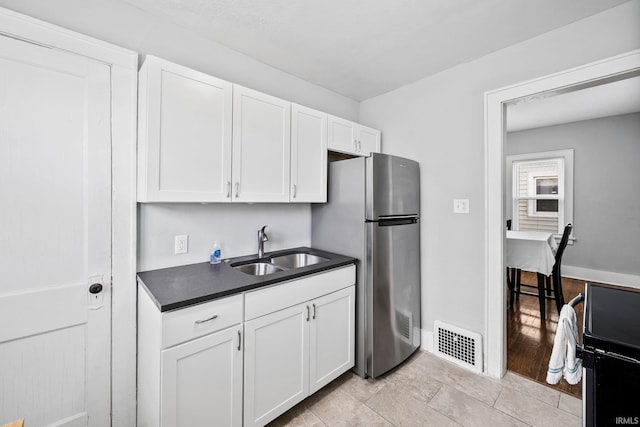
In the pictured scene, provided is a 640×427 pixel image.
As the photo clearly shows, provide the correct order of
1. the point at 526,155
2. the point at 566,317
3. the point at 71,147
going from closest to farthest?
the point at 566,317, the point at 71,147, the point at 526,155

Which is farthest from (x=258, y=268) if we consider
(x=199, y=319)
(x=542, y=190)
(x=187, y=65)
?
(x=542, y=190)

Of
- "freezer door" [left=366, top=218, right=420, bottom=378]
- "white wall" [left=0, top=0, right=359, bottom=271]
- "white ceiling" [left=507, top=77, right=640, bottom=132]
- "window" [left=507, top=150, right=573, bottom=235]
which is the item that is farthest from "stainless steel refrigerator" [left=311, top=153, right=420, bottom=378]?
"window" [left=507, top=150, right=573, bottom=235]

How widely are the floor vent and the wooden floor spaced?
310 mm

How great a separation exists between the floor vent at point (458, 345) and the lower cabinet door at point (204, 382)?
1.77 meters

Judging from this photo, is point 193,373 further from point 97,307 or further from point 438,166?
point 438,166

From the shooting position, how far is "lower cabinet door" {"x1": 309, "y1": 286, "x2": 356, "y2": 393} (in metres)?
1.80

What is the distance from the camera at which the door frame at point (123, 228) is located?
1.52 metres

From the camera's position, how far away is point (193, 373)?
1.28 meters

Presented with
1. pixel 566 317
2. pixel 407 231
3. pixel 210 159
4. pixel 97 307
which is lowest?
pixel 97 307

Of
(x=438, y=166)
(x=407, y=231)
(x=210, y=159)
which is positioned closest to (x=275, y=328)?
(x=210, y=159)

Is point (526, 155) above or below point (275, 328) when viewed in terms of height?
above

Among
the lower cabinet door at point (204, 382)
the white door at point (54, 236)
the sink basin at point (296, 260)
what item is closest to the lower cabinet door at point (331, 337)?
the sink basin at point (296, 260)

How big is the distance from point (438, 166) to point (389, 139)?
625mm

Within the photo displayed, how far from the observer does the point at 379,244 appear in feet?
6.73
